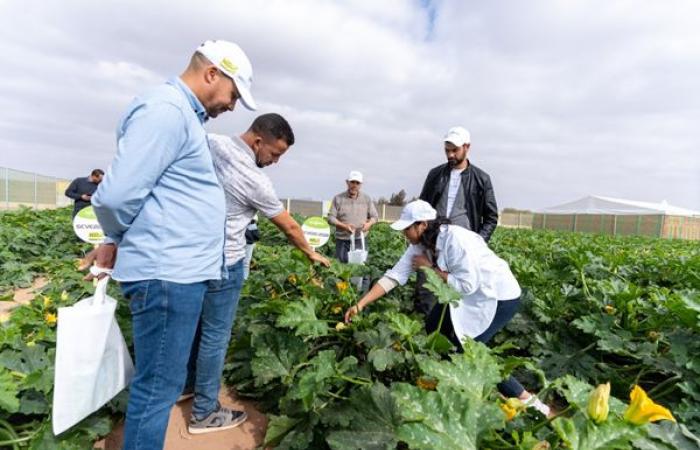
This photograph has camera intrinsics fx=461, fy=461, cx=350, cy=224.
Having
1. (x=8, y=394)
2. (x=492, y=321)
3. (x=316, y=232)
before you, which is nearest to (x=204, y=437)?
(x=8, y=394)

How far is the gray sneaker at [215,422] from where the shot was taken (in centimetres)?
266

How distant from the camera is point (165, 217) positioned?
1790mm

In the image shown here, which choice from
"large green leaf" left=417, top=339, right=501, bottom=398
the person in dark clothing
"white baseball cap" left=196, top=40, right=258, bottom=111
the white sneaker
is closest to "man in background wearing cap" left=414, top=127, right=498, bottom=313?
the white sneaker

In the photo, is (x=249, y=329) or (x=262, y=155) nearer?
(x=262, y=155)

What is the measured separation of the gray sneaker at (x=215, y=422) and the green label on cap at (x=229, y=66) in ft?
6.37

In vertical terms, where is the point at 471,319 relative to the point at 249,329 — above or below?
above

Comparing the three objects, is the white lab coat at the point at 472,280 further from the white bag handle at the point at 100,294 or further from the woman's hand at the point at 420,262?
the white bag handle at the point at 100,294

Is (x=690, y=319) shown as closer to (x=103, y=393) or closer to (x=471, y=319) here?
(x=471, y=319)

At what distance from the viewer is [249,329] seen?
3.06 m

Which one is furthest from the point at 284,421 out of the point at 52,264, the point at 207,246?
the point at 52,264

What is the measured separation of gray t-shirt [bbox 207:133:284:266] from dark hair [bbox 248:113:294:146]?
0.38 feet

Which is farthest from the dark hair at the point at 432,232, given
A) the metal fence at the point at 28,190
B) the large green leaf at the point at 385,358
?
the metal fence at the point at 28,190

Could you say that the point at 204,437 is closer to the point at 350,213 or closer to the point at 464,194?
the point at 464,194

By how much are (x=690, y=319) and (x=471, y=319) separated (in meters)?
1.11
